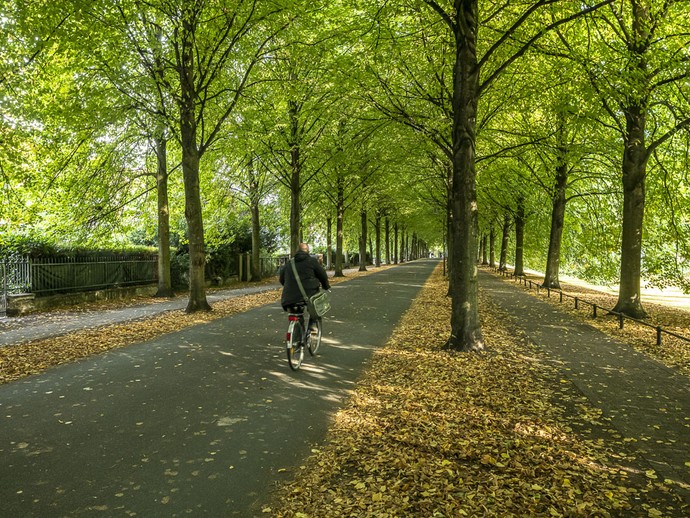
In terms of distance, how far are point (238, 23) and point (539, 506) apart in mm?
13455

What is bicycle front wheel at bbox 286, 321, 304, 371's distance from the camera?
7453 mm

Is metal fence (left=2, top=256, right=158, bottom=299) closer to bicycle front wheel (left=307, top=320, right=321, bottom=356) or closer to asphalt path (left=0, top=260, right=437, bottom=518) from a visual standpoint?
asphalt path (left=0, top=260, right=437, bottom=518)

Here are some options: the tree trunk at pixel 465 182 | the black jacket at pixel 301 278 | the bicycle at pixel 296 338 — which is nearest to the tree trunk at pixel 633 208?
the tree trunk at pixel 465 182

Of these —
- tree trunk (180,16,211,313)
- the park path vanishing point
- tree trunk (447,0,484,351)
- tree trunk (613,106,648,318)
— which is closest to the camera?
the park path vanishing point

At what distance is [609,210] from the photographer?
20.3 metres

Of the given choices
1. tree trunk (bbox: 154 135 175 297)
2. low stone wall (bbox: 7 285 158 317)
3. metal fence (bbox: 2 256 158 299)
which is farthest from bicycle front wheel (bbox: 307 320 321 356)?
tree trunk (bbox: 154 135 175 297)

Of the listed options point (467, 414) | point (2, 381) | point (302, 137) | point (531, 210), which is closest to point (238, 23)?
point (302, 137)

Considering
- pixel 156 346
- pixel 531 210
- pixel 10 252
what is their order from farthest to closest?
pixel 531 210, pixel 10 252, pixel 156 346

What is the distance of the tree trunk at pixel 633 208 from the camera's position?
12.9 metres

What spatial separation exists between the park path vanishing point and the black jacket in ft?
13.9

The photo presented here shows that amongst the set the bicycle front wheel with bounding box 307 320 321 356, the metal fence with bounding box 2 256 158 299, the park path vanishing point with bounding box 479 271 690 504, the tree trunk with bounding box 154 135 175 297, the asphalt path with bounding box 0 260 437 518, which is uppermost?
→ the tree trunk with bounding box 154 135 175 297

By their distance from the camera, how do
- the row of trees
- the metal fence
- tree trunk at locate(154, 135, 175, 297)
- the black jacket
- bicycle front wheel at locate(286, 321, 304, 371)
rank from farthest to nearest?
1. tree trunk at locate(154, 135, 175, 297)
2. the metal fence
3. the row of trees
4. the black jacket
5. bicycle front wheel at locate(286, 321, 304, 371)

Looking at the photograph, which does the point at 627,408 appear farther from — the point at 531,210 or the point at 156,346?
the point at 531,210

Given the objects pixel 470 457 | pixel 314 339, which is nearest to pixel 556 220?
pixel 314 339
